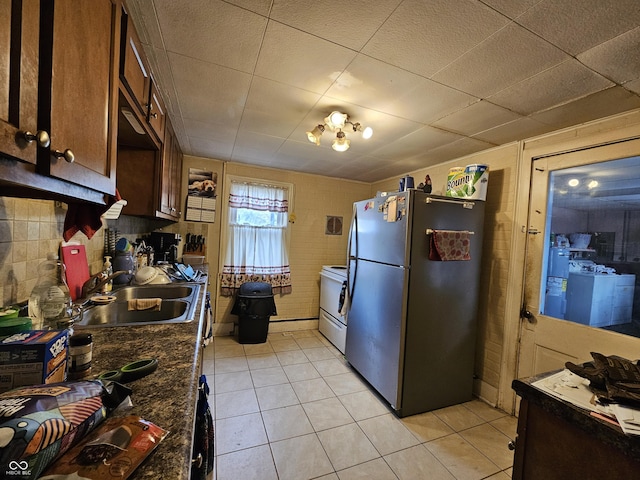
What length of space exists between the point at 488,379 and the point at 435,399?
56 cm

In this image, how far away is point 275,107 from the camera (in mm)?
1865

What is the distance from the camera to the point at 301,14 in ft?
3.51

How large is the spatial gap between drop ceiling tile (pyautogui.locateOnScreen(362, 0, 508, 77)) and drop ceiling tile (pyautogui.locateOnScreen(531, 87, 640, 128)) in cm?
93

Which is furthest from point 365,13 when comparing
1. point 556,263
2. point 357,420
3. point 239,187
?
point 239,187

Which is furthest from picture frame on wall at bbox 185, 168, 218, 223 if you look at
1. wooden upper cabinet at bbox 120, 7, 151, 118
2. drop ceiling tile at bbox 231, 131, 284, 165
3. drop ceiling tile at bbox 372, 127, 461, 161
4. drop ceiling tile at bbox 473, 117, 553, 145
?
drop ceiling tile at bbox 473, 117, 553, 145

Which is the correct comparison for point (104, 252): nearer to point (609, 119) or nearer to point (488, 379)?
point (488, 379)

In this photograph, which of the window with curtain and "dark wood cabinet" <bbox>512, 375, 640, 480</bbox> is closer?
"dark wood cabinet" <bbox>512, 375, 640, 480</bbox>

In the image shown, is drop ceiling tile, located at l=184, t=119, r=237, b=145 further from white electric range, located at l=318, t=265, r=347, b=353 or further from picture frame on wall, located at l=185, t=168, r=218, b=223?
white electric range, located at l=318, t=265, r=347, b=353

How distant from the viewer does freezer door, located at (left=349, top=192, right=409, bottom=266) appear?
6.83ft

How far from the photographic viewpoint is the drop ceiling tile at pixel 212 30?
1.07 m

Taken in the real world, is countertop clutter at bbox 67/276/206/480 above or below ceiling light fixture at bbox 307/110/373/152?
below

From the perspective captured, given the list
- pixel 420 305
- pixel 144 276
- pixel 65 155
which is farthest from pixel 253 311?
pixel 65 155

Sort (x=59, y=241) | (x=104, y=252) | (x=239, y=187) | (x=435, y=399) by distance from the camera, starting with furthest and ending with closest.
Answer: (x=239, y=187), (x=435, y=399), (x=104, y=252), (x=59, y=241)

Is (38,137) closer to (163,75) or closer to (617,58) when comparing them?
(163,75)
